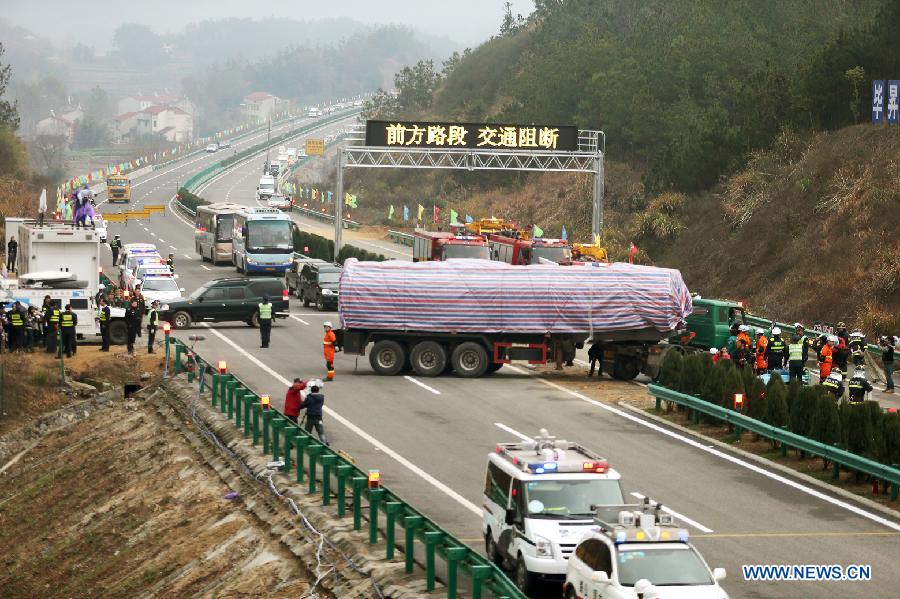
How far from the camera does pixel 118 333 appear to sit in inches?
1752

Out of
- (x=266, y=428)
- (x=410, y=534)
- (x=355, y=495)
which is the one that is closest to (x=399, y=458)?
(x=266, y=428)

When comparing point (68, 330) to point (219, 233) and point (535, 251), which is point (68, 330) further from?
point (219, 233)

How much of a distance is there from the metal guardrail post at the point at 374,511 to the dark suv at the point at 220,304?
28805 millimetres

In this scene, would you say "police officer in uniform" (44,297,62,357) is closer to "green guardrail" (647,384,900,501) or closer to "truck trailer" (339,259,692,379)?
"truck trailer" (339,259,692,379)

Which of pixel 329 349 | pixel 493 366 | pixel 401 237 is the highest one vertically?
pixel 401 237

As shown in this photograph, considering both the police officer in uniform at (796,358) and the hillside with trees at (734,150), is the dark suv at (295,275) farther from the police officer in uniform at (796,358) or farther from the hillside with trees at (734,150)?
the police officer in uniform at (796,358)

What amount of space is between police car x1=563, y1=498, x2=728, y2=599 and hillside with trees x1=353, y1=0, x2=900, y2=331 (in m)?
32.6

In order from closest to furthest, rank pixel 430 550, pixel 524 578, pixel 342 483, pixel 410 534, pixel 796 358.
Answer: pixel 524 578
pixel 430 550
pixel 410 534
pixel 342 483
pixel 796 358

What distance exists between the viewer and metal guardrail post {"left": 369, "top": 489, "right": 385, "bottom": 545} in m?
20.5

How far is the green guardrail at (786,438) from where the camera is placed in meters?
24.7

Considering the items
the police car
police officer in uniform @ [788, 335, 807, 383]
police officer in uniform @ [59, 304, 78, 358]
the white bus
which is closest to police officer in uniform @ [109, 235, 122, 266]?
the white bus

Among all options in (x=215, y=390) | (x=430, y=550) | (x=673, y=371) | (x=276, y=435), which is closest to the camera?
(x=430, y=550)

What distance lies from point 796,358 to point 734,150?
122 feet

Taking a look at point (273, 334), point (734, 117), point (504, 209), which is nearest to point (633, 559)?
point (273, 334)
